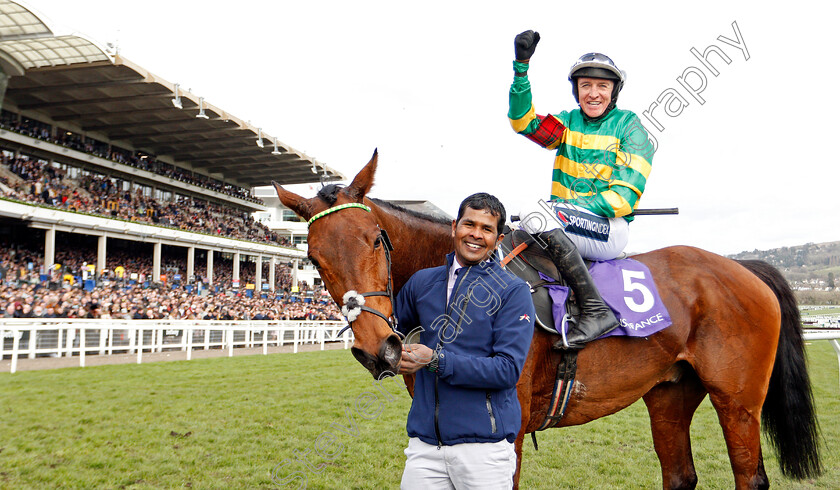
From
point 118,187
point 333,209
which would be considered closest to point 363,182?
point 333,209

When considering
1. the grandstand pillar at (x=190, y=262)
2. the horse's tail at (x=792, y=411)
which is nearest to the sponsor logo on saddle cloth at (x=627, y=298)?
the horse's tail at (x=792, y=411)

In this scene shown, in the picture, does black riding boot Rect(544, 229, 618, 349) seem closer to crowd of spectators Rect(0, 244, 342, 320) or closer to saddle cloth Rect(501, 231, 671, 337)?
saddle cloth Rect(501, 231, 671, 337)

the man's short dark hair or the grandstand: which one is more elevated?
the grandstand

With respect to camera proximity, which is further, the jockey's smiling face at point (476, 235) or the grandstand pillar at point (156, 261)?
the grandstand pillar at point (156, 261)

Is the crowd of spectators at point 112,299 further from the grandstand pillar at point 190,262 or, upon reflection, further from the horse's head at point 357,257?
the horse's head at point 357,257

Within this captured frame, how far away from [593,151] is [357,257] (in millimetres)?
1610

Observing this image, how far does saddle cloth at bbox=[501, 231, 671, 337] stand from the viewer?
103 inches

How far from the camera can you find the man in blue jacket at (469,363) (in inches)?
65.6

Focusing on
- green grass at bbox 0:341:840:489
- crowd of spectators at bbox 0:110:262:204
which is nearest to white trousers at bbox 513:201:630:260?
green grass at bbox 0:341:840:489

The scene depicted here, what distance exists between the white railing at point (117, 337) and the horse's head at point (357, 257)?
924 cm

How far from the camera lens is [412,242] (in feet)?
8.43

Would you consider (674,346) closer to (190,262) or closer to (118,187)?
(190,262)

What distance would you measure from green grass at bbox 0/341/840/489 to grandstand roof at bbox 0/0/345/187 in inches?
337

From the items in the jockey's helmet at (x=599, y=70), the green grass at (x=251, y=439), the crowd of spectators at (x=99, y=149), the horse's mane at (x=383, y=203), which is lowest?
the green grass at (x=251, y=439)
